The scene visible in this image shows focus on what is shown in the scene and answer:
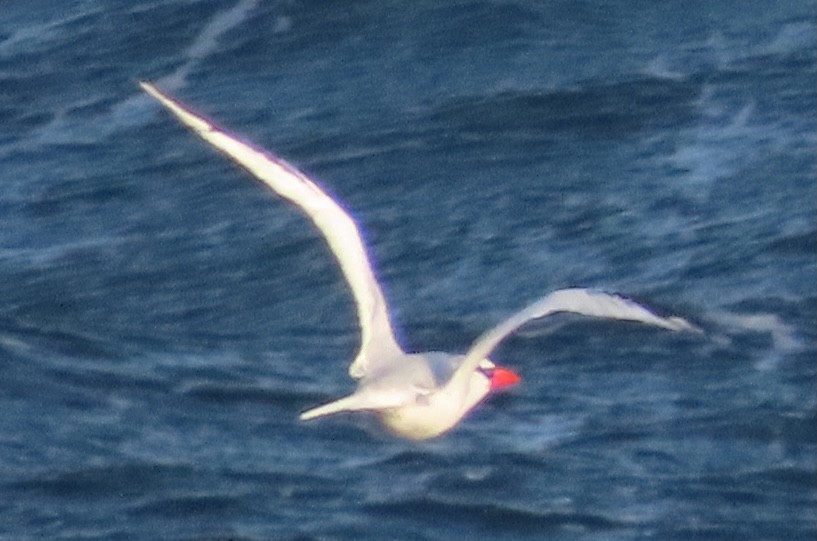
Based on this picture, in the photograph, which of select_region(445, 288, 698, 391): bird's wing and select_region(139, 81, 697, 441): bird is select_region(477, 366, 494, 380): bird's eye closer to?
select_region(139, 81, 697, 441): bird

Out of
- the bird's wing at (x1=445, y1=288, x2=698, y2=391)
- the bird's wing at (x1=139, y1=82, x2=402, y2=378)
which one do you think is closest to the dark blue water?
the bird's wing at (x1=139, y1=82, x2=402, y2=378)

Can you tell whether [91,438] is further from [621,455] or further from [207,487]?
[621,455]

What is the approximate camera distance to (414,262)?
73.3ft

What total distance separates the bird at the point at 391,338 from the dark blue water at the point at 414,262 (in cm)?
230

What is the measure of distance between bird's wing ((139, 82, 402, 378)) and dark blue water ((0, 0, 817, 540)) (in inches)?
89.0

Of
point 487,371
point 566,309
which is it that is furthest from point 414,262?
point 566,309

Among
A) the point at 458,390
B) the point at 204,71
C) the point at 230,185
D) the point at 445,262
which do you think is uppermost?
the point at 204,71

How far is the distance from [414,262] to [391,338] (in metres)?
5.61

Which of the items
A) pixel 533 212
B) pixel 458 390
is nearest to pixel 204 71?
pixel 533 212

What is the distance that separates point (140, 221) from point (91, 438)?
13.2 ft

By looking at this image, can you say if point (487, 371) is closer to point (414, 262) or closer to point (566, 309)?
point (566, 309)

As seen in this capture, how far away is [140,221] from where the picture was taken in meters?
23.6

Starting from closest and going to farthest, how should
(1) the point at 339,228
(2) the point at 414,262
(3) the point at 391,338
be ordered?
(1) the point at 339,228, (3) the point at 391,338, (2) the point at 414,262

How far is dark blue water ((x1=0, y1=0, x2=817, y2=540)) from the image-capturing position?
62.3ft
